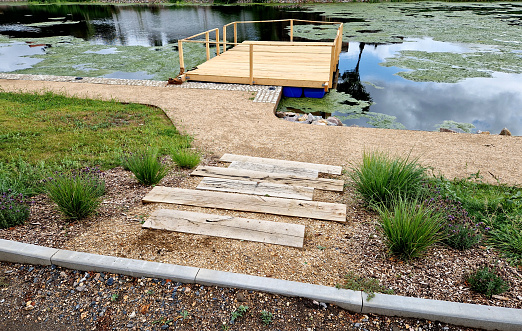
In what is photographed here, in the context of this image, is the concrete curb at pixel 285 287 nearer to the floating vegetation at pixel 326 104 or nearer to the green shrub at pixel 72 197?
the green shrub at pixel 72 197

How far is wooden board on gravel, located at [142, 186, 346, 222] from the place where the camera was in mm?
3238

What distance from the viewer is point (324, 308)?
7.34 ft

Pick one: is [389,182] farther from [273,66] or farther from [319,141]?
[273,66]

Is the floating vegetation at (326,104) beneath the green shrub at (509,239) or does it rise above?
beneath

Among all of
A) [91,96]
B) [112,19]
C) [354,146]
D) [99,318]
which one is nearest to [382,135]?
[354,146]

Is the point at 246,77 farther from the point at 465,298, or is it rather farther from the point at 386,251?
the point at 465,298

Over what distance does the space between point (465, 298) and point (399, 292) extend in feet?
1.34

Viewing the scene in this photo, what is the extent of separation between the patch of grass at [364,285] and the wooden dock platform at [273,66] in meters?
6.89

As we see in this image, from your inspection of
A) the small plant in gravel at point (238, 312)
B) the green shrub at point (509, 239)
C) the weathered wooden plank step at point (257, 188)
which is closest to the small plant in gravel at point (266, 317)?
the small plant in gravel at point (238, 312)

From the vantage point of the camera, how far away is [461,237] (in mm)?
2717

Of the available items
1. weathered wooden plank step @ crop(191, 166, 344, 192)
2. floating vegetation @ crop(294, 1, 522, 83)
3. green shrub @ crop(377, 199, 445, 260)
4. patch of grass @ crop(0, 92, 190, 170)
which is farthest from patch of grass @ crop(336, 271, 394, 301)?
floating vegetation @ crop(294, 1, 522, 83)

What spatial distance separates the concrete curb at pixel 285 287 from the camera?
2.09 m

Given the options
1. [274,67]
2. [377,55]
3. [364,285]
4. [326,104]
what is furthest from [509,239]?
[377,55]

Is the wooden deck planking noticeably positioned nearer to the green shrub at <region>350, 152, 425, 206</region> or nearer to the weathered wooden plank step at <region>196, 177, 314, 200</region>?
the weathered wooden plank step at <region>196, 177, 314, 200</region>
